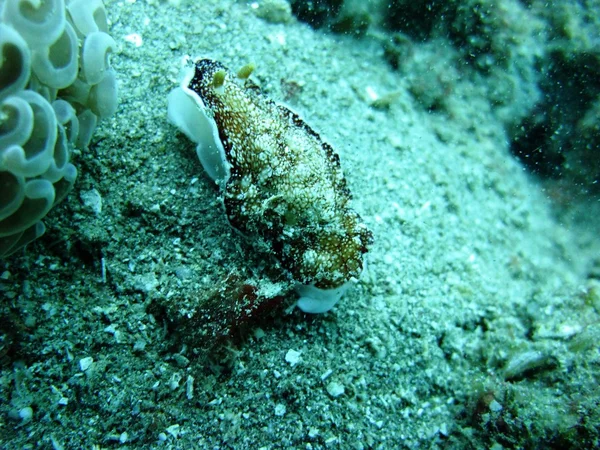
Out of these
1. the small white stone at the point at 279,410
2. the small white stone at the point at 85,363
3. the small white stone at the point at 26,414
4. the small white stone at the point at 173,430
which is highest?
the small white stone at the point at 279,410

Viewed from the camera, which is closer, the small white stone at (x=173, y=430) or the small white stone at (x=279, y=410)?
the small white stone at (x=173, y=430)

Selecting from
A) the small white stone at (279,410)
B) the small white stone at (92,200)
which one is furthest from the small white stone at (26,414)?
the small white stone at (279,410)

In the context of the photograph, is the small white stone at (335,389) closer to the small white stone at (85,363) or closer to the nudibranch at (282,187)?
the nudibranch at (282,187)

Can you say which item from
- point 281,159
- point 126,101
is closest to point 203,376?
point 281,159

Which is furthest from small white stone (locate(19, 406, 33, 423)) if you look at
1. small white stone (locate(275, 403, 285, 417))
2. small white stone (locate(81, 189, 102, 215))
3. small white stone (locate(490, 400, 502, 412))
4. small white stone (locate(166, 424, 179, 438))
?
small white stone (locate(490, 400, 502, 412))

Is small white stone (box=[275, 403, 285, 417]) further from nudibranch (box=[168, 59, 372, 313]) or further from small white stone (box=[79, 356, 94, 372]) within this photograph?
small white stone (box=[79, 356, 94, 372])
